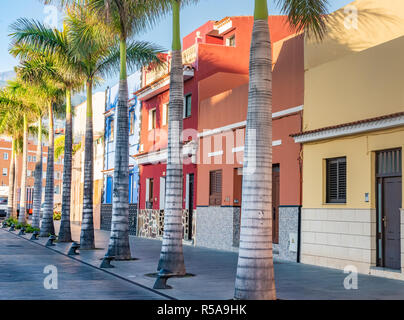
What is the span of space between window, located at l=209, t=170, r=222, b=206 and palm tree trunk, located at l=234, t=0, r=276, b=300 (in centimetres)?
1335

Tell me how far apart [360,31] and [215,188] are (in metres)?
9.88

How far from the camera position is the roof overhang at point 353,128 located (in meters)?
13.3

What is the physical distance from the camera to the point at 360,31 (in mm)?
15805

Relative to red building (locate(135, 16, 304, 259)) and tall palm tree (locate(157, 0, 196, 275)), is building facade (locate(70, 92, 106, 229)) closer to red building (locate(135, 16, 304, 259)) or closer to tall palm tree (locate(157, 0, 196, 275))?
red building (locate(135, 16, 304, 259))

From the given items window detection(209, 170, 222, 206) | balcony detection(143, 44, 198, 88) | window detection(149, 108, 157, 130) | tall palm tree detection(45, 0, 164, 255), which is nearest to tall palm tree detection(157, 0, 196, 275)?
tall palm tree detection(45, 0, 164, 255)

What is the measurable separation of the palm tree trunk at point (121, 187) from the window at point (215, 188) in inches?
226

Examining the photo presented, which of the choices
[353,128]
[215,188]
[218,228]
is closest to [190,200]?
[215,188]

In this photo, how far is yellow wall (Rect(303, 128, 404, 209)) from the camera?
14.1 meters

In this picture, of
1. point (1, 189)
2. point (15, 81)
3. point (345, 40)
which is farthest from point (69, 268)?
point (1, 189)

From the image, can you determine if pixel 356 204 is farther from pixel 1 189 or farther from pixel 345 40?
pixel 1 189

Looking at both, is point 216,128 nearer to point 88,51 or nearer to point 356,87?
point 88,51

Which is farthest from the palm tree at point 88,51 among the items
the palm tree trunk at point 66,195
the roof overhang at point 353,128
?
the roof overhang at point 353,128

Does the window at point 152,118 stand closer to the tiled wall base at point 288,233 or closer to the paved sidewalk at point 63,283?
the paved sidewalk at point 63,283

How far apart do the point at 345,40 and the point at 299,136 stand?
3166 millimetres
